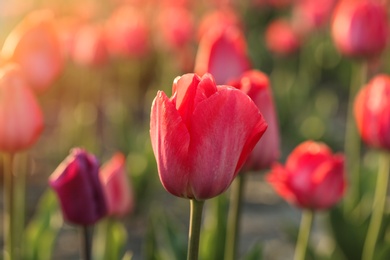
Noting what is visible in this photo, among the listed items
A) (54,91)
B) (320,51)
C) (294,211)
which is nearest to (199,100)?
(294,211)

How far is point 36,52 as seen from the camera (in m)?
1.61

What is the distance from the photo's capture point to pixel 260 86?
1.28 m

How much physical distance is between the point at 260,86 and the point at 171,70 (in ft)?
8.38

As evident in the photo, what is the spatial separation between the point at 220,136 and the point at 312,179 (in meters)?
A: 0.58

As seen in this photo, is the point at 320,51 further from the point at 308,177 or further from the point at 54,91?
the point at 308,177

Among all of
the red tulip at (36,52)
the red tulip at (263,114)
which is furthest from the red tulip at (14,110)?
the red tulip at (263,114)

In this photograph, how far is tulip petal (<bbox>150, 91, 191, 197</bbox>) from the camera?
89cm

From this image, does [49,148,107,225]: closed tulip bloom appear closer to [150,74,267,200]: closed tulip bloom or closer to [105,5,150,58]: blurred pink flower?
[150,74,267,200]: closed tulip bloom

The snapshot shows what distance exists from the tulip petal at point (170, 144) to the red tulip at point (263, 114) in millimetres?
345

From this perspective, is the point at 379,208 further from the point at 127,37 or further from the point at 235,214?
the point at 127,37

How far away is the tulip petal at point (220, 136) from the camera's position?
893 mm

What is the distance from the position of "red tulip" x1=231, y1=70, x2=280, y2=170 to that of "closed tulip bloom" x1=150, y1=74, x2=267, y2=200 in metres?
0.34

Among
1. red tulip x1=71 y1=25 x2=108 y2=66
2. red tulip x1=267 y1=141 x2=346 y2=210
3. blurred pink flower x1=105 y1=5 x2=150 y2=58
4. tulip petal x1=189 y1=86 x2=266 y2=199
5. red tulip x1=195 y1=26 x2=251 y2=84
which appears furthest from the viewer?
blurred pink flower x1=105 y1=5 x2=150 y2=58

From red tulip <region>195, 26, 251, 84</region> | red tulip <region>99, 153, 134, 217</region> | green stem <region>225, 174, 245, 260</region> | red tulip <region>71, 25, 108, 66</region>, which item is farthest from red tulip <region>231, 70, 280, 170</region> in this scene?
red tulip <region>71, 25, 108, 66</region>
